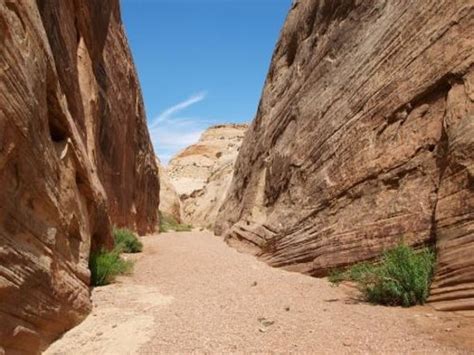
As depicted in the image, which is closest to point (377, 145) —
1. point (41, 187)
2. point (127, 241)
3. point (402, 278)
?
point (402, 278)

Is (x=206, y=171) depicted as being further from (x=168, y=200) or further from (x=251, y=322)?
(x=251, y=322)

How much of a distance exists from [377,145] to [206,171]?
52.0 meters

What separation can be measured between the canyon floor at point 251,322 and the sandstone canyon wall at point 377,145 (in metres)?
0.79

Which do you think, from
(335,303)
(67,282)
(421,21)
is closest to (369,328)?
(335,303)

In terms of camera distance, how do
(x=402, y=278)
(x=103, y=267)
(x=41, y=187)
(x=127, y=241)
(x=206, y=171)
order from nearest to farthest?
(x=41, y=187), (x=402, y=278), (x=103, y=267), (x=127, y=241), (x=206, y=171)

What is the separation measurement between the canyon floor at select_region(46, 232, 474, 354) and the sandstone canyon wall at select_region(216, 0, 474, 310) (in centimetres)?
79

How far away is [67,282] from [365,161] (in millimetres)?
5777

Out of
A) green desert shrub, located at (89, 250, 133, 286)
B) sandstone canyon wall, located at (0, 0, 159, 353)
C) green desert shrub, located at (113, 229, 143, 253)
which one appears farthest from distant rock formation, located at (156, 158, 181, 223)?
green desert shrub, located at (89, 250, 133, 286)

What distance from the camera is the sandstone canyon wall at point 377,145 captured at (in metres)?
6.06

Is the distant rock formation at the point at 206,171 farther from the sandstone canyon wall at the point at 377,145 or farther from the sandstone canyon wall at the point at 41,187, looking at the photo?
the sandstone canyon wall at the point at 41,187

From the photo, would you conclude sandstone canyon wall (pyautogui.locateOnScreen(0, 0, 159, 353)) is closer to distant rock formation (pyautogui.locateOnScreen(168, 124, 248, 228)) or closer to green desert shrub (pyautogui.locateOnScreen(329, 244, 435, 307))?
green desert shrub (pyautogui.locateOnScreen(329, 244, 435, 307))

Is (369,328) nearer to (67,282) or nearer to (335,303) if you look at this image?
(335,303)

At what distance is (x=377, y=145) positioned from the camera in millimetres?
8234

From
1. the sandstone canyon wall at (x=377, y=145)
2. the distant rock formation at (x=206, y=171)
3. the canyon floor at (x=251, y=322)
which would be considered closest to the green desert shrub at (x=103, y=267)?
the canyon floor at (x=251, y=322)
